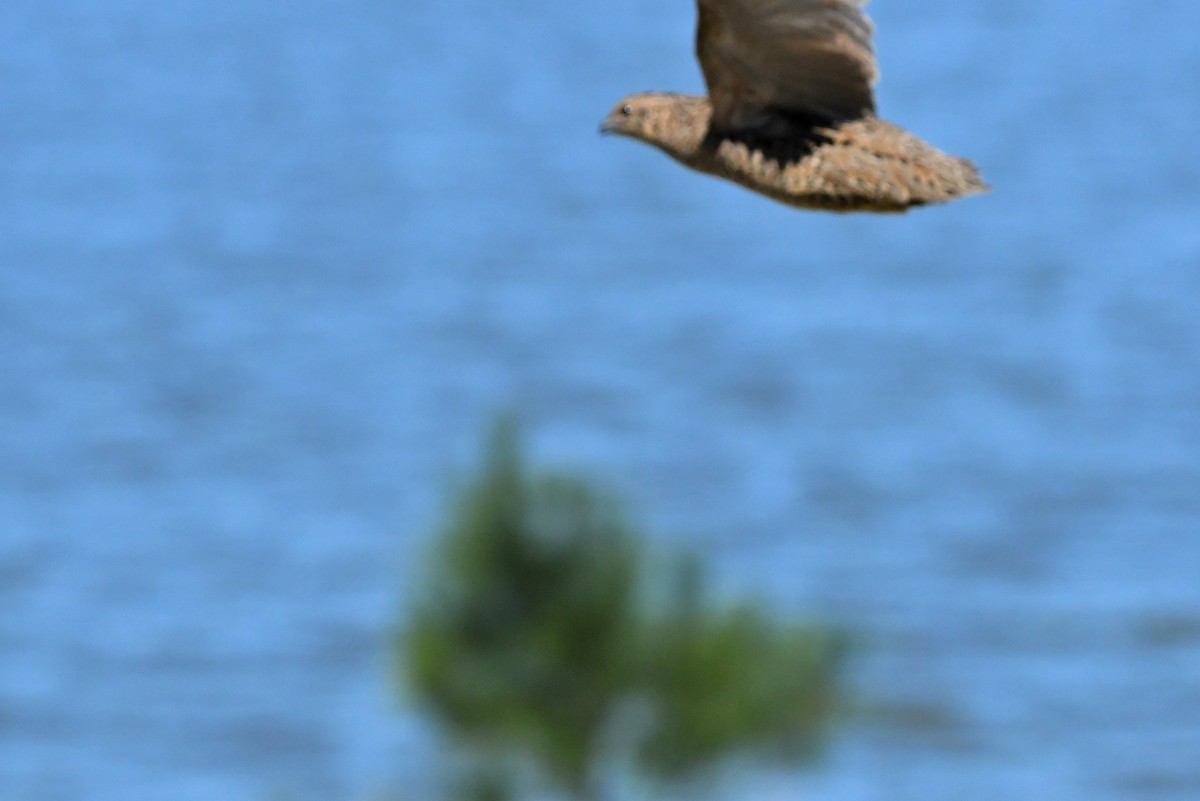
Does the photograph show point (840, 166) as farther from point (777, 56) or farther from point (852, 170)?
point (777, 56)

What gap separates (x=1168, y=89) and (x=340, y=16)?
2754 centimetres

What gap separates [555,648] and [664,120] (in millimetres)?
5132

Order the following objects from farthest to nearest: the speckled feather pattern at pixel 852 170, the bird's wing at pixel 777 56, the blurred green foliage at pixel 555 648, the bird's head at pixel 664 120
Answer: the blurred green foliage at pixel 555 648 → the bird's head at pixel 664 120 → the bird's wing at pixel 777 56 → the speckled feather pattern at pixel 852 170

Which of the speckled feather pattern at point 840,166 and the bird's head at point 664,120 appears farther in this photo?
the bird's head at point 664,120

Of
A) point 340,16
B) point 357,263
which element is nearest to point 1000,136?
point 357,263

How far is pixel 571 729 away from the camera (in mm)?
10352

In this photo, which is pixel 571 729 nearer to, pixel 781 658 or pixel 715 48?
pixel 781 658

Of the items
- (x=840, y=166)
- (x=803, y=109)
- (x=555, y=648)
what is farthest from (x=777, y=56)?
(x=555, y=648)

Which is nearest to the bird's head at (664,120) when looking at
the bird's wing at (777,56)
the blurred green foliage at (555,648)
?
the bird's wing at (777,56)

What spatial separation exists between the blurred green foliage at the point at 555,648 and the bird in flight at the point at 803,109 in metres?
5.23

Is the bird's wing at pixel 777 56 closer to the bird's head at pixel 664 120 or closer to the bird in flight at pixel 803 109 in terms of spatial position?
the bird in flight at pixel 803 109

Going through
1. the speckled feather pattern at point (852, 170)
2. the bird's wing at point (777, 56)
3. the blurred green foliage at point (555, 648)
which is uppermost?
the blurred green foliage at point (555, 648)

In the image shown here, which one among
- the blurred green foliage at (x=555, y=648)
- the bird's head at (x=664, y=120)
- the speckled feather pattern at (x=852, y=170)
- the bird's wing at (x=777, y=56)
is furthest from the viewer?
the blurred green foliage at (x=555, y=648)

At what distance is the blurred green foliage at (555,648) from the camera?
10289 millimetres
